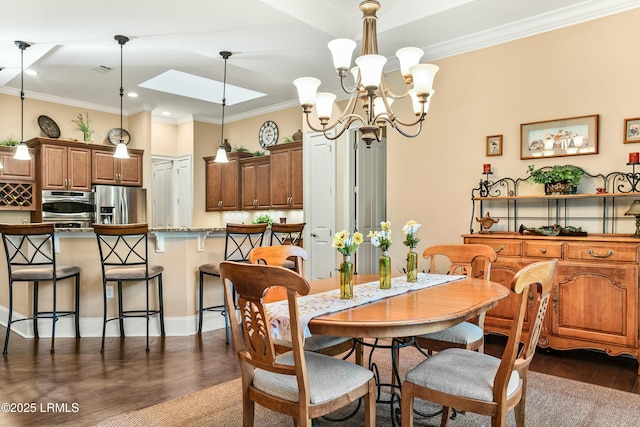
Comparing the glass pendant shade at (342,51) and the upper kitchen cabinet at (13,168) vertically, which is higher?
the glass pendant shade at (342,51)

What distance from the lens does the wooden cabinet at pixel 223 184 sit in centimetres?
716

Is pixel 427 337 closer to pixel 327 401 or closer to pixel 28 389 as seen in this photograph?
pixel 327 401

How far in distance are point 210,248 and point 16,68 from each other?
334 centimetres

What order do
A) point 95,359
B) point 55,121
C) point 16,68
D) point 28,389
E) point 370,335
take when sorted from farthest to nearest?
1. point 55,121
2. point 16,68
3. point 95,359
4. point 28,389
5. point 370,335

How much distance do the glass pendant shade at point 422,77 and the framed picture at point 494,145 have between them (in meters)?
2.02

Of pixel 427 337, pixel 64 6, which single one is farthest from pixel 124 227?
pixel 427 337

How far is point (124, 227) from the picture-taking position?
11.6 ft

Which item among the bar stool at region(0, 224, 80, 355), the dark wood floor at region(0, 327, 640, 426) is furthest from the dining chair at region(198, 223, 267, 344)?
the bar stool at region(0, 224, 80, 355)

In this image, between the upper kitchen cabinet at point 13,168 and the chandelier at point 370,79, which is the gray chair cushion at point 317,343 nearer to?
the chandelier at point 370,79

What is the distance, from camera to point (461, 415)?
244cm

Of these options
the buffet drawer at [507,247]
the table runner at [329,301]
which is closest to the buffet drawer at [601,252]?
the buffet drawer at [507,247]

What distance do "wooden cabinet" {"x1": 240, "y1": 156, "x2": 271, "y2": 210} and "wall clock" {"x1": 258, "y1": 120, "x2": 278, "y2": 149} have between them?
41 centimetres

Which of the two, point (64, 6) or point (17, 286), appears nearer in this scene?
point (64, 6)

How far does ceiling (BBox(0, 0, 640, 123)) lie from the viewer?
3.63 m
